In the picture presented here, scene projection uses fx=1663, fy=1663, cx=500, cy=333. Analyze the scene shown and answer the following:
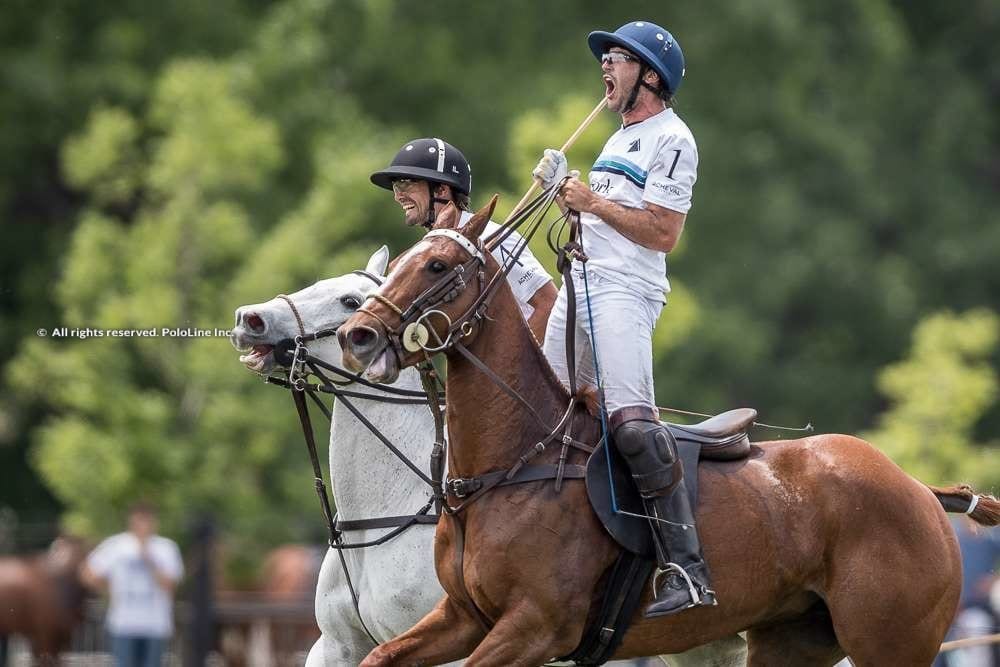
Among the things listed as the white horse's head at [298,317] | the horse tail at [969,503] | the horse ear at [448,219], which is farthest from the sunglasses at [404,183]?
the horse tail at [969,503]

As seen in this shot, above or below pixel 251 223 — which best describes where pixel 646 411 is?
below

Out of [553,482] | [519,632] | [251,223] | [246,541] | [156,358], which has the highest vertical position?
[251,223]

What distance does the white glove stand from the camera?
6957mm

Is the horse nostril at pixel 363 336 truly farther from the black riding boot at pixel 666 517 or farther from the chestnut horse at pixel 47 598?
the chestnut horse at pixel 47 598

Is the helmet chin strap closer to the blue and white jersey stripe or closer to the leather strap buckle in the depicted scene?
the blue and white jersey stripe

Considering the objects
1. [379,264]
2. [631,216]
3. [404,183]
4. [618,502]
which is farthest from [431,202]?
[618,502]

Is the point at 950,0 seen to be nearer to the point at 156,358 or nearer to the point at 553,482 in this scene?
the point at 156,358

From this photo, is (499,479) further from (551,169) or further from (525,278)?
(525,278)

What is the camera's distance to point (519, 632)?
21.6 feet

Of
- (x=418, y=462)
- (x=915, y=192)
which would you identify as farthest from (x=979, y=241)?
(x=418, y=462)

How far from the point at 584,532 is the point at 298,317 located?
79.7 inches

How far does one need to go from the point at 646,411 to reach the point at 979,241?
87.2 ft

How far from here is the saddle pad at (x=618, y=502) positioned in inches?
269

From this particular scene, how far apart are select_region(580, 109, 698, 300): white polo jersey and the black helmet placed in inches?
52.8
